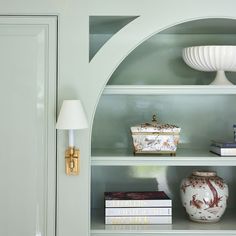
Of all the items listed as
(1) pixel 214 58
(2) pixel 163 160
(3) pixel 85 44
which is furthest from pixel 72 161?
(1) pixel 214 58

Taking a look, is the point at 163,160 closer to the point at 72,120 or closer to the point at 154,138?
the point at 154,138

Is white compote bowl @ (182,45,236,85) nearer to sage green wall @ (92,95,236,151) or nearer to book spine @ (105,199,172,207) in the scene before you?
sage green wall @ (92,95,236,151)

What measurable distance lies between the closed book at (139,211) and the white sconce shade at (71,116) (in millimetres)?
526

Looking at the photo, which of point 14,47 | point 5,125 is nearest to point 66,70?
point 14,47

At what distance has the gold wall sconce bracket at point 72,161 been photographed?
187 centimetres

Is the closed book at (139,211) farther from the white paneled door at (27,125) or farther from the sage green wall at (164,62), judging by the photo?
the sage green wall at (164,62)

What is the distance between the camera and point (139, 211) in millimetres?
2100

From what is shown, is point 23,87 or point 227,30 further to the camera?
point 227,30

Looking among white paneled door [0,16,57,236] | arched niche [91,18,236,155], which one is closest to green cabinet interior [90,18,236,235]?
arched niche [91,18,236,155]

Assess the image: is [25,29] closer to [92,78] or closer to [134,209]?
[92,78]

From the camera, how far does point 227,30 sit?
2.29 m

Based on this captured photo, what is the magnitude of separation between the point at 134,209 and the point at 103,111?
0.63 meters

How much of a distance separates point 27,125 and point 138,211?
705 mm

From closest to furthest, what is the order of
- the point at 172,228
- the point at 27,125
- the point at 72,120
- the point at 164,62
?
the point at 72,120
the point at 27,125
the point at 172,228
the point at 164,62
